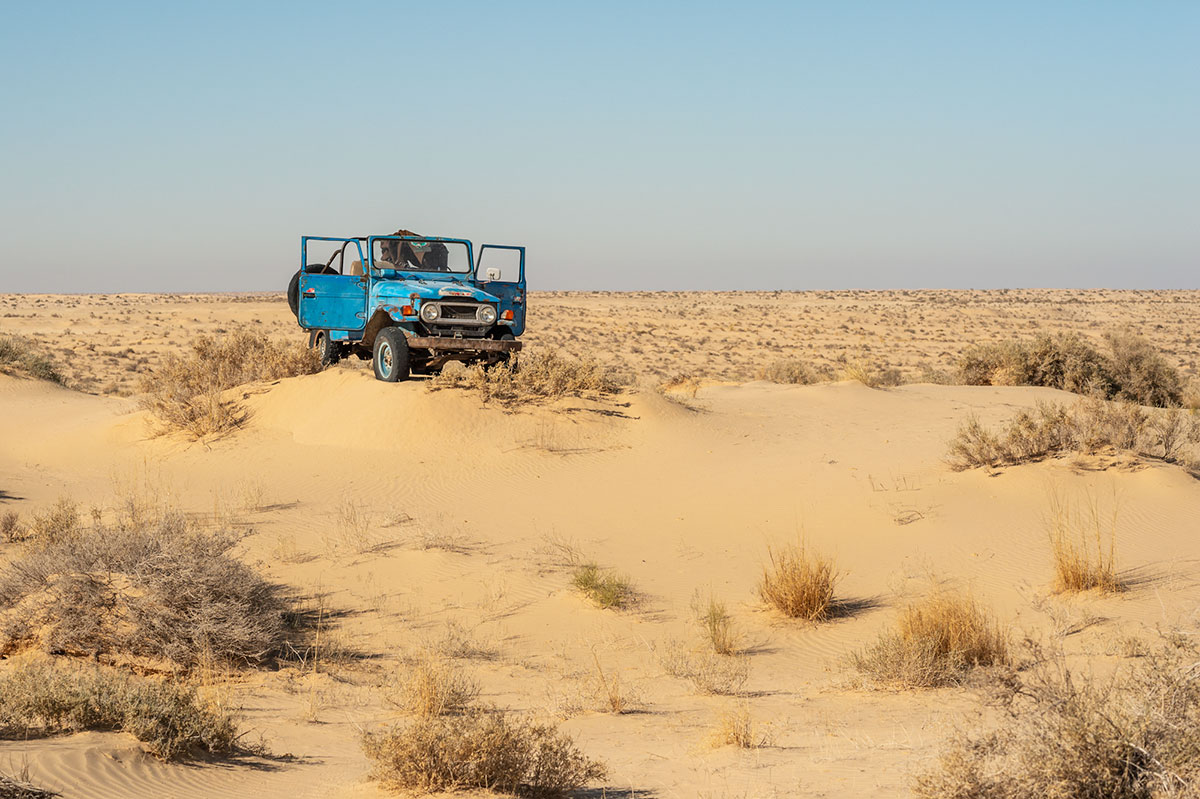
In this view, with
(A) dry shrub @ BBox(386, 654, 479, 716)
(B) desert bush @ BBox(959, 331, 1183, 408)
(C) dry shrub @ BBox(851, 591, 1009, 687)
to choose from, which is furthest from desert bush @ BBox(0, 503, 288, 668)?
(B) desert bush @ BBox(959, 331, 1183, 408)

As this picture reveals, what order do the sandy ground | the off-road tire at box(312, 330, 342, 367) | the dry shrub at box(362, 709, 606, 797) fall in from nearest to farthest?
the dry shrub at box(362, 709, 606, 797)
the sandy ground
the off-road tire at box(312, 330, 342, 367)

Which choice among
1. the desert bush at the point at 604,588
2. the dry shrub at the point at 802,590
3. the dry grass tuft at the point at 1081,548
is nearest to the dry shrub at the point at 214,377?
the desert bush at the point at 604,588

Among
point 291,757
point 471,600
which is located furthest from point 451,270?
point 291,757

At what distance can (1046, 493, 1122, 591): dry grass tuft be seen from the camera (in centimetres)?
915

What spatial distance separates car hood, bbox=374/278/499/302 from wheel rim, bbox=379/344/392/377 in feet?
2.48

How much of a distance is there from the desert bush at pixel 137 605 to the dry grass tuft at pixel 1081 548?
669cm

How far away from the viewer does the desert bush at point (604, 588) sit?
920 centimetres

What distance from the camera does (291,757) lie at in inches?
222

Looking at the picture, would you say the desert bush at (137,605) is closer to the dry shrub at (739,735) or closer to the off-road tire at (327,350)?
the dry shrub at (739,735)

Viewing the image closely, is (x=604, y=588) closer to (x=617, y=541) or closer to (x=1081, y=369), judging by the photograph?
(x=617, y=541)

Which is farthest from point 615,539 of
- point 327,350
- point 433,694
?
point 327,350

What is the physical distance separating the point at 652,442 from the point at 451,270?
4151 mm

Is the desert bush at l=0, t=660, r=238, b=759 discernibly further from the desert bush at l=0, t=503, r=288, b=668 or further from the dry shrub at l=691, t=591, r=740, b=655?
the dry shrub at l=691, t=591, r=740, b=655

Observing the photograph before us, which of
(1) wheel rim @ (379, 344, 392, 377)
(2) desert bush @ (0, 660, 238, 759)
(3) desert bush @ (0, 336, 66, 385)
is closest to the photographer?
(2) desert bush @ (0, 660, 238, 759)
